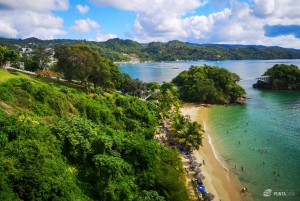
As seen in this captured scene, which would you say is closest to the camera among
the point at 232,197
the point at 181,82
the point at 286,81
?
the point at 232,197

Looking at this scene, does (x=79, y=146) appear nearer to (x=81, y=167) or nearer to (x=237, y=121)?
(x=81, y=167)

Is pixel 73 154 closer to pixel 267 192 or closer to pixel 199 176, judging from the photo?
pixel 199 176

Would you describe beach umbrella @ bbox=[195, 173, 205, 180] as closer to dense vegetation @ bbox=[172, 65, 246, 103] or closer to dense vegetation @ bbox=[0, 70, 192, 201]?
dense vegetation @ bbox=[0, 70, 192, 201]

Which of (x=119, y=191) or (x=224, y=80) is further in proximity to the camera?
(x=224, y=80)

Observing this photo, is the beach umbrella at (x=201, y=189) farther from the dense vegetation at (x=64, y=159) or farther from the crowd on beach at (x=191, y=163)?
the dense vegetation at (x=64, y=159)

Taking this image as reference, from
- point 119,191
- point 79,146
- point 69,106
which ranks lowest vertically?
point 119,191

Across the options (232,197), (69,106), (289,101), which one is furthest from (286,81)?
(69,106)
